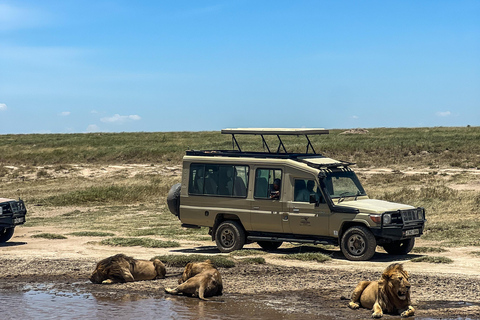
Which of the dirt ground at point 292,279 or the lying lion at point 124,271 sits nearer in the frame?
the dirt ground at point 292,279

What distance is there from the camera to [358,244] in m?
15.1

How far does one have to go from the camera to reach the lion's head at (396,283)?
32.1 feet

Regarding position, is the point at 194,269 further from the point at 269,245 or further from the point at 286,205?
the point at 269,245

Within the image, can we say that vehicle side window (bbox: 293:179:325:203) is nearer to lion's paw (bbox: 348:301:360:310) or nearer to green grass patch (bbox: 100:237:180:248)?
green grass patch (bbox: 100:237:180:248)

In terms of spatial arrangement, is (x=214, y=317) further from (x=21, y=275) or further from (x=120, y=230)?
(x=120, y=230)

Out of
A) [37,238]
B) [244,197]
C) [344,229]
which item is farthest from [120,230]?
[344,229]

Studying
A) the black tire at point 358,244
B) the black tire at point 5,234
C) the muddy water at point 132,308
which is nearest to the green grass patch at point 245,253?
the black tire at point 358,244

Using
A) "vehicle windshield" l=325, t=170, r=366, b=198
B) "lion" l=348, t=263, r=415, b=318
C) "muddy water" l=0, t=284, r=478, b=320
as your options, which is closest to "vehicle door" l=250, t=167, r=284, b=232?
"vehicle windshield" l=325, t=170, r=366, b=198

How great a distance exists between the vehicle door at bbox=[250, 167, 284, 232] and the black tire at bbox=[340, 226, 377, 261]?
1.61 metres

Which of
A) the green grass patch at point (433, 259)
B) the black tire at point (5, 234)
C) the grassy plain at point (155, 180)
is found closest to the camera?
the green grass patch at point (433, 259)

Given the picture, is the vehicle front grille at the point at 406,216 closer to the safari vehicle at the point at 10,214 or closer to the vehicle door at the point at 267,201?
the vehicle door at the point at 267,201

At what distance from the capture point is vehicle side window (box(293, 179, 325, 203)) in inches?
620

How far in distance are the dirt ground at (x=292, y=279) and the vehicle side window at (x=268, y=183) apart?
137cm

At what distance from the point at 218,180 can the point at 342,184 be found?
288cm
